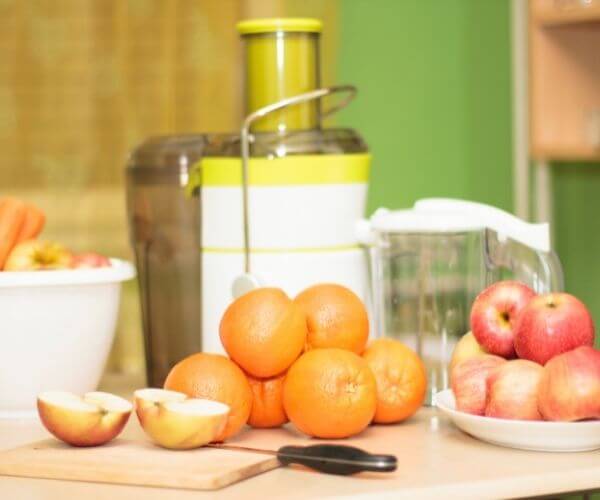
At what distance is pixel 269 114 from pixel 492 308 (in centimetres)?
42

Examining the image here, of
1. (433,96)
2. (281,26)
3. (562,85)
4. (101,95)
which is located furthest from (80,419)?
(433,96)

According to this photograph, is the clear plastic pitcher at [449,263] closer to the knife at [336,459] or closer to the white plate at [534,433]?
→ the white plate at [534,433]

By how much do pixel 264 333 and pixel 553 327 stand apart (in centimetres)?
27

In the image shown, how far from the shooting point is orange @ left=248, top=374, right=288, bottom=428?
46.6 inches

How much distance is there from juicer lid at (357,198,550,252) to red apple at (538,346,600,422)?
0.89ft

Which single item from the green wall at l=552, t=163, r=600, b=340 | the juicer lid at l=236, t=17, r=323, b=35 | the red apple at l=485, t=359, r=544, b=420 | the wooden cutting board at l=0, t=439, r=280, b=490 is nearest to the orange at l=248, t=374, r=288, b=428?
the wooden cutting board at l=0, t=439, r=280, b=490

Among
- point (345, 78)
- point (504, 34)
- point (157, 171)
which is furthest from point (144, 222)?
point (504, 34)

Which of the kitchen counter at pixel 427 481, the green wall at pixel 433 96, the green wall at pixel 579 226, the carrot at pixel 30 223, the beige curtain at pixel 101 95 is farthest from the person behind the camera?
the green wall at pixel 433 96

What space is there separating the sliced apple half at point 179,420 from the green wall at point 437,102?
2091 mm

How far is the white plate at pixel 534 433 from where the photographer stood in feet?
3.47

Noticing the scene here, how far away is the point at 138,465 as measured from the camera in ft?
3.35

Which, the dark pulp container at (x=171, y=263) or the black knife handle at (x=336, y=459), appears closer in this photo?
the black knife handle at (x=336, y=459)

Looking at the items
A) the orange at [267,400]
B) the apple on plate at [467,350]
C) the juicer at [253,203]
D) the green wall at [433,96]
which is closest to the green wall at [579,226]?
the green wall at [433,96]

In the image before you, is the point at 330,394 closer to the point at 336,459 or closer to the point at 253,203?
the point at 336,459
